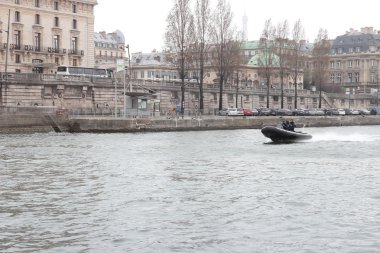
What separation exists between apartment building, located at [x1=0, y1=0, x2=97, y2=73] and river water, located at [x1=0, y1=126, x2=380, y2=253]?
5543 cm

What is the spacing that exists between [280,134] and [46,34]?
188 ft

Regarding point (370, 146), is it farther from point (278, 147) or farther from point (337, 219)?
point (337, 219)

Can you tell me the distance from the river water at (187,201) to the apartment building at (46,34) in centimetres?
5543

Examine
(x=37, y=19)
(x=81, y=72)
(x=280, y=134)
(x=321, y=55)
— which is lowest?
(x=280, y=134)

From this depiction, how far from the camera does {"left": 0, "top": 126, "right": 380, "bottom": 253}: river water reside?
21.2 m

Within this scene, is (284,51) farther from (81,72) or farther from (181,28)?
(81,72)

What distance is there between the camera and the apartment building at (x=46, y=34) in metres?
103

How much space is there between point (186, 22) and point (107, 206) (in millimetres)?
72430

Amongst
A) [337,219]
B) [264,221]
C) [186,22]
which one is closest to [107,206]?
[264,221]

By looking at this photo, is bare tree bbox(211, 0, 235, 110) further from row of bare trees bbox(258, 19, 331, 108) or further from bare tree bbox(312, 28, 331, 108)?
bare tree bbox(312, 28, 331, 108)

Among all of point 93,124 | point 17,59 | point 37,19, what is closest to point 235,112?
point 93,124

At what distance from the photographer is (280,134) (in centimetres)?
6394

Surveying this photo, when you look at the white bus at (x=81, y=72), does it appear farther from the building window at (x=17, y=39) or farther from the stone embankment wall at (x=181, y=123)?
the stone embankment wall at (x=181, y=123)

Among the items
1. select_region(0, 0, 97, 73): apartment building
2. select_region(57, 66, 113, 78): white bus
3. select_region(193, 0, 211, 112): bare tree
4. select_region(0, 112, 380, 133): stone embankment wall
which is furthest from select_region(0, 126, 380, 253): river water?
select_region(0, 0, 97, 73): apartment building
